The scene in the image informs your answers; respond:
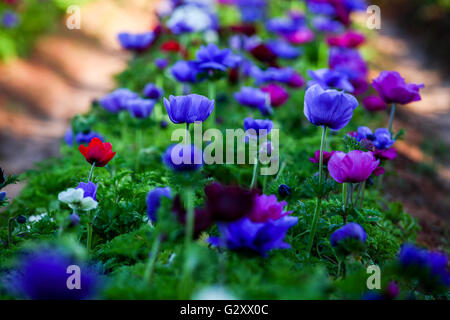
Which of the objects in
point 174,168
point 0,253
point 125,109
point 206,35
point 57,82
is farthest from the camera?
point 57,82

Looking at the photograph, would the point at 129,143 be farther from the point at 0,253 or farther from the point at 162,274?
the point at 162,274

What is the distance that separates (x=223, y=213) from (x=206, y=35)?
151 inches

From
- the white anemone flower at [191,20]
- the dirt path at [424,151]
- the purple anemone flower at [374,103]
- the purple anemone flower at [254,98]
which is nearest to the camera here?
the purple anemone flower at [254,98]

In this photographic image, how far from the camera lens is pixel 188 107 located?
1624 mm

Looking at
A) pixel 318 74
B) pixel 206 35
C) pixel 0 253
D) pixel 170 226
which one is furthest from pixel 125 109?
pixel 206 35

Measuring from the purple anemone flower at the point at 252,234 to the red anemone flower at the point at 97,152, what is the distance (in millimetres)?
636

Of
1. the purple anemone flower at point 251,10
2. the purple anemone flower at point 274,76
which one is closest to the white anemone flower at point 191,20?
the purple anemone flower at point 274,76

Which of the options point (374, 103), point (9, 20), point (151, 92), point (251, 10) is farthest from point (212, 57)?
point (9, 20)

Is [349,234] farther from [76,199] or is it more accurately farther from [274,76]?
[274,76]

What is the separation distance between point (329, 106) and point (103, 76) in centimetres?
510

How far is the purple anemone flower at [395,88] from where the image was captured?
1963mm

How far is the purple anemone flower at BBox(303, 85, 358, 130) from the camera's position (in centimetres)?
152

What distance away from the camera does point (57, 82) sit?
5.85 metres

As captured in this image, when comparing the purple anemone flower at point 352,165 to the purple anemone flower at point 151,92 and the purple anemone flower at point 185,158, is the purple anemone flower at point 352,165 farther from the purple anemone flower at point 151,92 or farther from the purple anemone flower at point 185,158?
the purple anemone flower at point 151,92
